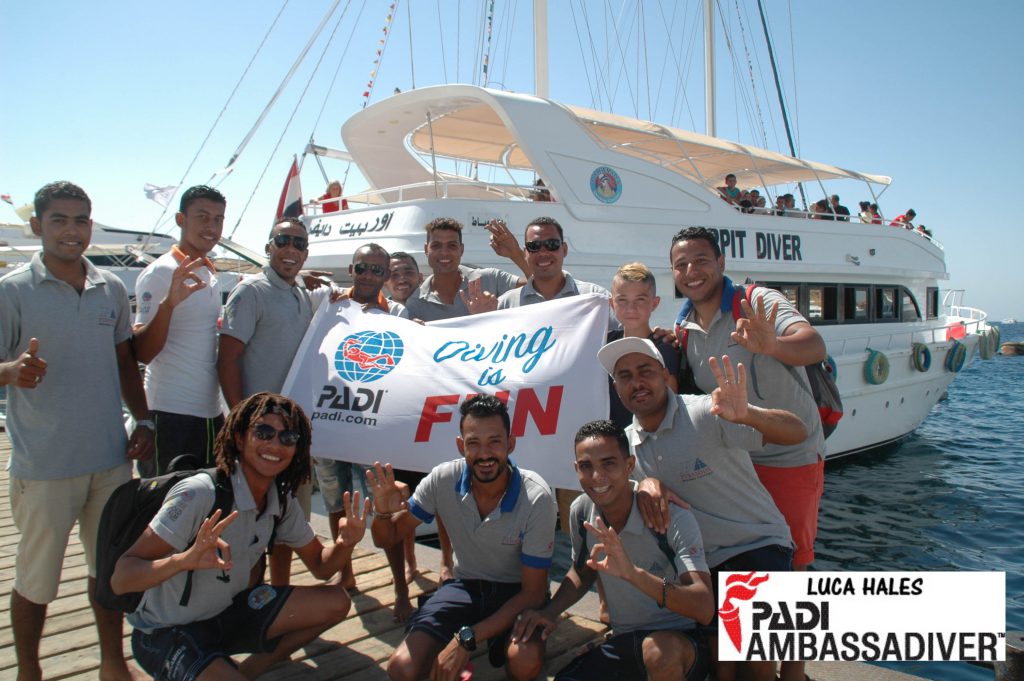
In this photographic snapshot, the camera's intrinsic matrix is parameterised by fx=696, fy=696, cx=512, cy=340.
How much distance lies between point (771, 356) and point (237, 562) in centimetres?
255

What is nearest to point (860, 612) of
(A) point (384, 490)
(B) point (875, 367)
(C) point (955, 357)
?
(A) point (384, 490)

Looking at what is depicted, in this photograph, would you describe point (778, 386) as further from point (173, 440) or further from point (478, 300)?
point (173, 440)

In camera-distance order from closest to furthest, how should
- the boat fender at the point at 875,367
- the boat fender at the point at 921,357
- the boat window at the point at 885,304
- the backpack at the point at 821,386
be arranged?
the backpack at the point at 821,386 < the boat fender at the point at 875,367 < the boat fender at the point at 921,357 < the boat window at the point at 885,304

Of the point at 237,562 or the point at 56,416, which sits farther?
the point at 56,416

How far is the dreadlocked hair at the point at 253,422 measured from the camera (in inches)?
117

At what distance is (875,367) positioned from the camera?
1074 centimetres

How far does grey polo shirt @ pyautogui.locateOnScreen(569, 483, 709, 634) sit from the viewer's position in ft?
9.20

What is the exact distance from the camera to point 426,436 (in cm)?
429

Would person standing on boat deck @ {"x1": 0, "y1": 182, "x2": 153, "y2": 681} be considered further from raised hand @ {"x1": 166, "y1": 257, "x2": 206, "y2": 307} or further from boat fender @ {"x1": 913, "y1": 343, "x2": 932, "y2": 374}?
boat fender @ {"x1": 913, "y1": 343, "x2": 932, "y2": 374}

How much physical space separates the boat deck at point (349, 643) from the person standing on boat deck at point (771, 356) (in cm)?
75

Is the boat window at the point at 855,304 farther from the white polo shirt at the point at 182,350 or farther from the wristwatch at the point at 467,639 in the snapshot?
the white polo shirt at the point at 182,350

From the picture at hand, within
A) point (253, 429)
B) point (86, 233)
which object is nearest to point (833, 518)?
point (253, 429)

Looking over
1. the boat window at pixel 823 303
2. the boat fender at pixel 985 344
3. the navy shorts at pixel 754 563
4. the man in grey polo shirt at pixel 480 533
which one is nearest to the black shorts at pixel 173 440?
the man in grey polo shirt at pixel 480 533

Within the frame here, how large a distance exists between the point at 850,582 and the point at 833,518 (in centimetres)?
736
